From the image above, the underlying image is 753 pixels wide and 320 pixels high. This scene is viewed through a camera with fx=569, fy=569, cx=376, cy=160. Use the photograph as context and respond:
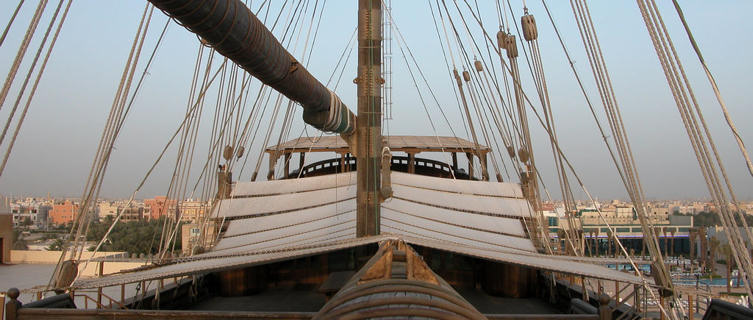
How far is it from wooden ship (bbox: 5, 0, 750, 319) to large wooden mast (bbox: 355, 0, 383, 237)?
1cm

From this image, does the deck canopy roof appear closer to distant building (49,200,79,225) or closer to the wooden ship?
the wooden ship

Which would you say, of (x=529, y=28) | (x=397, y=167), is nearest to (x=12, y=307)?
(x=529, y=28)

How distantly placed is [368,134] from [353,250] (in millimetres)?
1843

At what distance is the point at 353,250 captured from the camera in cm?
764

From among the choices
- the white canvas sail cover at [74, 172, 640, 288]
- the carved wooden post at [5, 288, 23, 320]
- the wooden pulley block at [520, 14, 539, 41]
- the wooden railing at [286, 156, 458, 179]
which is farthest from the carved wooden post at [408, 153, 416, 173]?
the carved wooden post at [5, 288, 23, 320]

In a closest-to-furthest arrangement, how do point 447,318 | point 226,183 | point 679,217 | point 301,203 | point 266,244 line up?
point 447,318 → point 266,244 → point 301,203 → point 226,183 → point 679,217

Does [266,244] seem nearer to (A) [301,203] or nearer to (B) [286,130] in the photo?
(A) [301,203]

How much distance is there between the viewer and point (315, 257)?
27.2ft

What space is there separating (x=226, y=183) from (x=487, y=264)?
17.5 feet

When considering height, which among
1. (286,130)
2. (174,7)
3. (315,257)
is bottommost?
(315,257)

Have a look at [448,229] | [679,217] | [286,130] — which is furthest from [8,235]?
[679,217]

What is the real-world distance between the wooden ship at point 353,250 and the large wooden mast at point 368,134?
0.01 meters

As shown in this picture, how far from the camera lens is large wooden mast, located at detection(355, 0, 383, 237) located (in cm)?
651

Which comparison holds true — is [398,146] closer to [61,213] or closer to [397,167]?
[397,167]
